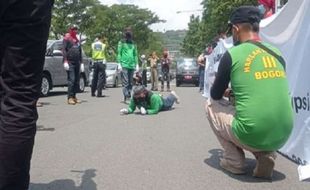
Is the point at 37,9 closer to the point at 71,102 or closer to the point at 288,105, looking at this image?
the point at 288,105

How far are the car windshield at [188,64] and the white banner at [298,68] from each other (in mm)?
27585

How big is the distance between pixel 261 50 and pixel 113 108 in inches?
308

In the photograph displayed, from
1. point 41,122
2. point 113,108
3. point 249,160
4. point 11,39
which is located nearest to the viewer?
point 11,39

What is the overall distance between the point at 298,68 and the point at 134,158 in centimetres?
205

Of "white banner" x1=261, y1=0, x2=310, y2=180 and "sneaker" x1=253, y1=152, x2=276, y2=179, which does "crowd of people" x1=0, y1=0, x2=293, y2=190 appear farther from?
"white banner" x1=261, y1=0, x2=310, y2=180

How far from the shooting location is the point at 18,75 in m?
2.81

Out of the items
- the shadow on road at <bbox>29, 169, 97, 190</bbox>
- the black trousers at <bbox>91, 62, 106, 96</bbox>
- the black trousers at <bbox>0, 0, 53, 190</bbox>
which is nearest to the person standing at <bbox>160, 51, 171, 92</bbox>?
the black trousers at <bbox>91, 62, 106, 96</bbox>

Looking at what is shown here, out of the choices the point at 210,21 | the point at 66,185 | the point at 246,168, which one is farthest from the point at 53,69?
the point at 210,21

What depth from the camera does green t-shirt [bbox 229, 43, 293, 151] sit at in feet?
16.2

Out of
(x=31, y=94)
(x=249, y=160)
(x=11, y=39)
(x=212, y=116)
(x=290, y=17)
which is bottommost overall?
(x=249, y=160)

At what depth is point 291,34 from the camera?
20.5 ft

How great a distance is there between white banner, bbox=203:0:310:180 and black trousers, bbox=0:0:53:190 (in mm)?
3087

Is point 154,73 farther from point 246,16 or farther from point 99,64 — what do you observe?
point 246,16

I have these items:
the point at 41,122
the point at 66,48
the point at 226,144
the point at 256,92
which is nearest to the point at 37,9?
the point at 256,92
